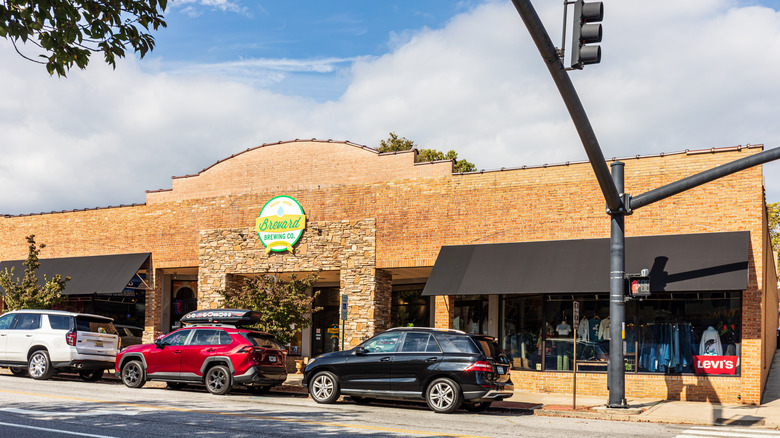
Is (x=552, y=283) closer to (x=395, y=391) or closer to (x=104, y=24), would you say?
(x=395, y=391)

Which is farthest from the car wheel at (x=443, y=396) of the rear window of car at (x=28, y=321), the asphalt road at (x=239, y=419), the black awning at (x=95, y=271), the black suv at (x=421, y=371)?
the black awning at (x=95, y=271)

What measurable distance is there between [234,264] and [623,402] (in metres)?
13.9

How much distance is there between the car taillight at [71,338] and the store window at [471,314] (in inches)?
416

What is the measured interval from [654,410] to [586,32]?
9761 millimetres

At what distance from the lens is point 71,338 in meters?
19.6

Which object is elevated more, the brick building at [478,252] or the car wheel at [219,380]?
the brick building at [478,252]

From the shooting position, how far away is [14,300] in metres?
25.2

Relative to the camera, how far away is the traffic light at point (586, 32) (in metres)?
9.12

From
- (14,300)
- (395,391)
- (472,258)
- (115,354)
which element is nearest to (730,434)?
Result: (395,391)

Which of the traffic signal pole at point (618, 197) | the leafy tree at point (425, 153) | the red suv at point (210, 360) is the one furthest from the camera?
the leafy tree at point (425, 153)

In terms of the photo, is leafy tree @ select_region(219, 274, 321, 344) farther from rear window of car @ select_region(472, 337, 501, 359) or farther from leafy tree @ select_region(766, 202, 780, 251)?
leafy tree @ select_region(766, 202, 780, 251)

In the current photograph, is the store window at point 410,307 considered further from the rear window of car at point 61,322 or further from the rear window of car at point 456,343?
the rear window of car at point 61,322

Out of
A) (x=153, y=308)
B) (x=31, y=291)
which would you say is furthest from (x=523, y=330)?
(x=31, y=291)

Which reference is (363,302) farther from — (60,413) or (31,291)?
(31,291)
